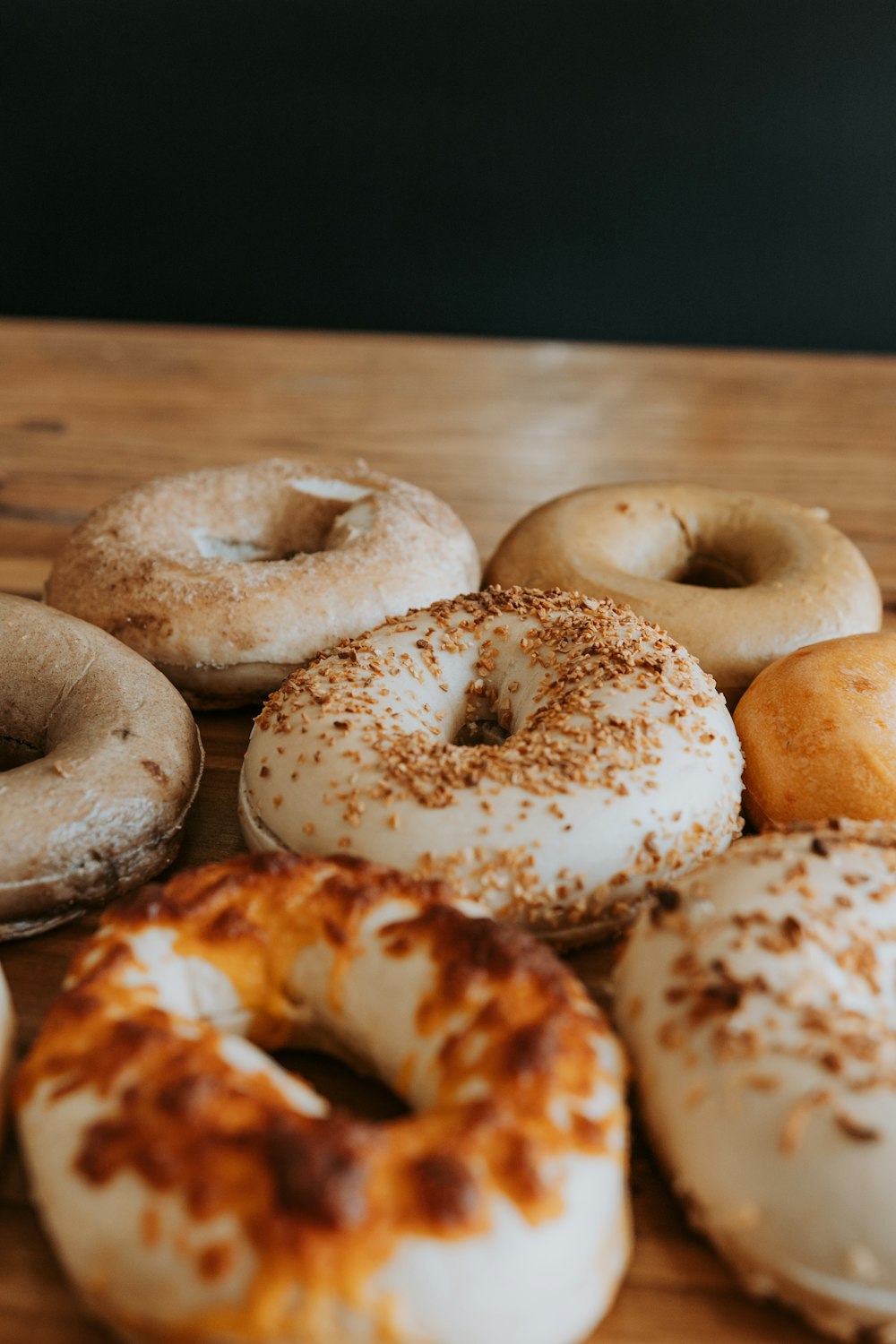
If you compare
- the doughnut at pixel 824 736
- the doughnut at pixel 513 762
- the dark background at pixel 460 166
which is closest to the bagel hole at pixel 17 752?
the doughnut at pixel 513 762

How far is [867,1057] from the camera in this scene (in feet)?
3.41

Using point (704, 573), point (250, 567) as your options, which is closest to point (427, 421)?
point (704, 573)

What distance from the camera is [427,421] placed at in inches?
135

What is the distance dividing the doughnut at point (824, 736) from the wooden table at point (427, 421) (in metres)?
0.76

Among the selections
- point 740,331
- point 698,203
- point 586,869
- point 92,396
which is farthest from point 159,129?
point 586,869

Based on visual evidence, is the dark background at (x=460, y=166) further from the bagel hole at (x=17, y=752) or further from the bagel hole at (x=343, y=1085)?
the bagel hole at (x=343, y=1085)

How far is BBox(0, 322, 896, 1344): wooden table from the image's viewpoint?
9.30ft

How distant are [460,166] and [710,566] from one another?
2834 mm

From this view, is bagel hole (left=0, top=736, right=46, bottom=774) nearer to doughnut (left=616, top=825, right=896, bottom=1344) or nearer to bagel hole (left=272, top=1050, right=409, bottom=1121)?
bagel hole (left=272, top=1050, right=409, bottom=1121)

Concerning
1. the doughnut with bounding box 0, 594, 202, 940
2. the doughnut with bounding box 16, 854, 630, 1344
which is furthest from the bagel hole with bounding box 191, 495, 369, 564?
the doughnut with bounding box 16, 854, 630, 1344

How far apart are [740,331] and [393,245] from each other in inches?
54.6

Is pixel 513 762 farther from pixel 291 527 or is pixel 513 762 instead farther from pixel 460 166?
pixel 460 166

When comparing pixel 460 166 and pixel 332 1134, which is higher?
pixel 460 166

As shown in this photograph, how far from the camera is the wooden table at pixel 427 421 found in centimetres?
284
